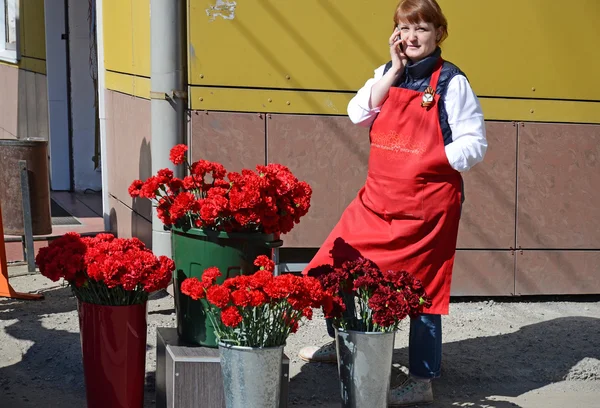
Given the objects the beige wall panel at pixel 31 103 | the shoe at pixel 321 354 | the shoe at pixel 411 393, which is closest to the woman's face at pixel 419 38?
the shoe at pixel 411 393

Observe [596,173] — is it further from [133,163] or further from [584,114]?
[133,163]

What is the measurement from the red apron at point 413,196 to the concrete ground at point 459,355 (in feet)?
2.15

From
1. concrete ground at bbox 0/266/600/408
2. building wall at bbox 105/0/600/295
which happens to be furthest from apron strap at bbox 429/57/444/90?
building wall at bbox 105/0/600/295

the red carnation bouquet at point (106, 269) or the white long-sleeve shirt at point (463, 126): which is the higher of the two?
the white long-sleeve shirt at point (463, 126)

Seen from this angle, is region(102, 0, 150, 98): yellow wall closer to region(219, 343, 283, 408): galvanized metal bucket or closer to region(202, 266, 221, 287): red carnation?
region(202, 266, 221, 287): red carnation

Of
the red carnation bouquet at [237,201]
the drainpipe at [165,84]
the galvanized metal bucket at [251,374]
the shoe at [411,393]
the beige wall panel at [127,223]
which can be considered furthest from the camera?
the beige wall panel at [127,223]

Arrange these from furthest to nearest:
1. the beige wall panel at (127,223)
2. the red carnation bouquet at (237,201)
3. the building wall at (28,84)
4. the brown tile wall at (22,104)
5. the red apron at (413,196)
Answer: the brown tile wall at (22,104)
the building wall at (28,84)
the beige wall panel at (127,223)
the red apron at (413,196)
the red carnation bouquet at (237,201)

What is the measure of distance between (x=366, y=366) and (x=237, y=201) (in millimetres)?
841

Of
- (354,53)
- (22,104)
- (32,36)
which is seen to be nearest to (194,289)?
(354,53)

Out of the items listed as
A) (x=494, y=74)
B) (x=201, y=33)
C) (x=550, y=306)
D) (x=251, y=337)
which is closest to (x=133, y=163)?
(x=201, y=33)

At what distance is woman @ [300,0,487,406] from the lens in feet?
14.2

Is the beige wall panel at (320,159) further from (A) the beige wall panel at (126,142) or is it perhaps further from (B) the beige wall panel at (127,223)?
(B) the beige wall panel at (127,223)

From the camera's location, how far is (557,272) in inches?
262

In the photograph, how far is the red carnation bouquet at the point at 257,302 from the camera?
→ 364cm
